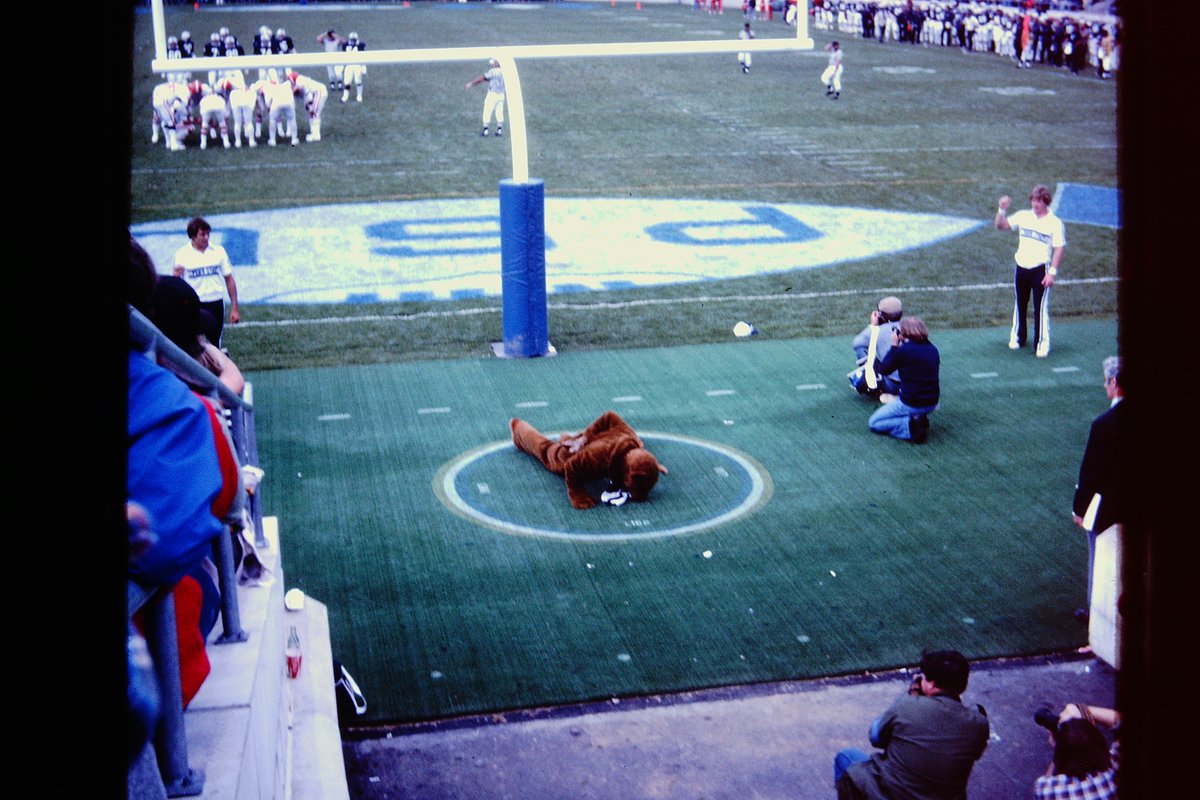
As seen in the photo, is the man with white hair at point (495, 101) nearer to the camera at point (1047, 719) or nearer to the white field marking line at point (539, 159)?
the white field marking line at point (539, 159)

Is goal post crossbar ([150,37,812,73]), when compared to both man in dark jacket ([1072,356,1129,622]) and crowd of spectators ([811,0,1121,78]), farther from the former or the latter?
crowd of spectators ([811,0,1121,78])

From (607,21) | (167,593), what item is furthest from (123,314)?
(607,21)

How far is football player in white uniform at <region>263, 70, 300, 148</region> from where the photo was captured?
25703 millimetres

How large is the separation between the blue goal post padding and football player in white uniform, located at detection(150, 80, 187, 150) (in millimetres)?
15057

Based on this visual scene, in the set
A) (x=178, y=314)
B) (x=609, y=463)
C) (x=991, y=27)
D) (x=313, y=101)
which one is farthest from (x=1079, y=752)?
(x=991, y=27)

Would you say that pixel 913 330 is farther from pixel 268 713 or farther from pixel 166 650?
pixel 166 650

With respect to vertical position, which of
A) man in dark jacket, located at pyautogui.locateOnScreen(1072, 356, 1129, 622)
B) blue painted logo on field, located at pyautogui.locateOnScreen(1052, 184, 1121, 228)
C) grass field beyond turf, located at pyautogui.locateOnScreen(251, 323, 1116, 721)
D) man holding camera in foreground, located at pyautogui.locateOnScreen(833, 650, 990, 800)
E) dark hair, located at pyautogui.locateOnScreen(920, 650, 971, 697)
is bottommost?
grass field beyond turf, located at pyautogui.locateOnScreen(251, 323, 1116, 721)

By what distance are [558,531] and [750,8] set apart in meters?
53.4

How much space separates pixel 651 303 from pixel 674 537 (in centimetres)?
652

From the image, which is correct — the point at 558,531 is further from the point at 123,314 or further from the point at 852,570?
the point at 123,314

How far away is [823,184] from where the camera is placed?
2212cm

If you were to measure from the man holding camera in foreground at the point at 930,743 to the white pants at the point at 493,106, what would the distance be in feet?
76.5

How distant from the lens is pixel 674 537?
8.46 m

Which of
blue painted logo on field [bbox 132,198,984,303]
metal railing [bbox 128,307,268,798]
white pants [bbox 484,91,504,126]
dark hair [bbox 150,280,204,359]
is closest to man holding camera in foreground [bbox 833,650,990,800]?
metal railing [bbox 128,307,268,798]
